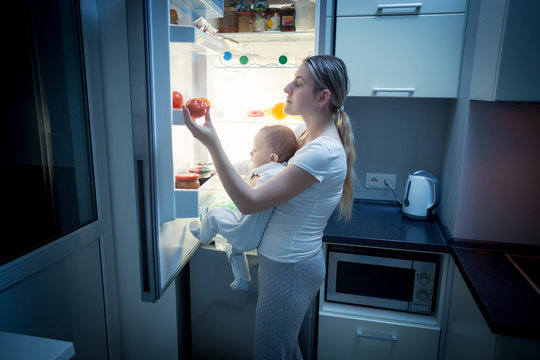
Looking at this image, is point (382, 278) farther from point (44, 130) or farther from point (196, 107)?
point (44, 130)

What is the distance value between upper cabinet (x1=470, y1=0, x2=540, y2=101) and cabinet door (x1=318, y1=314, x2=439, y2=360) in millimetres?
1090

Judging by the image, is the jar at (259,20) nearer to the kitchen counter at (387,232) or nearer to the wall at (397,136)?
the wall at (397,136)

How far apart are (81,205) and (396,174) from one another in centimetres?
166

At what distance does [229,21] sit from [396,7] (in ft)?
2.60

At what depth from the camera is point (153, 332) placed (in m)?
1.76

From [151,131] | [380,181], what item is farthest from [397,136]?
[151,131]

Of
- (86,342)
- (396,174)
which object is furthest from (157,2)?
(396,174)

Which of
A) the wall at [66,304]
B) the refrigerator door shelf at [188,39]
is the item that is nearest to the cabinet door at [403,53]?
the refrigerator door shelf at [188,39]

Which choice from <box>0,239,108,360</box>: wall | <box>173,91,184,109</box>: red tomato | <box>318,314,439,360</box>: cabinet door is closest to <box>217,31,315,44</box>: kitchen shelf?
<box>173,91,184,109</box>: red tomato

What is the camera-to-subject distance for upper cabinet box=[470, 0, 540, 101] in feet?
3.87

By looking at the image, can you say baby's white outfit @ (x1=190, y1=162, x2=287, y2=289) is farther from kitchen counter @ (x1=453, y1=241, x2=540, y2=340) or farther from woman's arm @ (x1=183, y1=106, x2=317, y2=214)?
kitchen counter @ (x1=453, y1=241, x2=540, y2=340)

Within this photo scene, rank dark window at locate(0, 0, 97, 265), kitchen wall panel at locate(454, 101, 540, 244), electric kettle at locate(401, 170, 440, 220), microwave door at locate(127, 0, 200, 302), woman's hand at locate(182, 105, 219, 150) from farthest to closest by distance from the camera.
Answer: electric kettle at locate(401, 170, 440, 220)
kitchen wall panel at locate(454, 101, 540, 244)
dark window at locate(0, 0, 97, 265)
woman's hand at locate(182, 105, 219, 150)
microwave door at locate(127, 0, 200, 302)

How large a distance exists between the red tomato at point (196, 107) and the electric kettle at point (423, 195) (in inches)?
49.4

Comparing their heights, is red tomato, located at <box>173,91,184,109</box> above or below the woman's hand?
above
